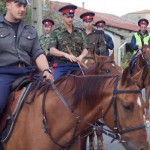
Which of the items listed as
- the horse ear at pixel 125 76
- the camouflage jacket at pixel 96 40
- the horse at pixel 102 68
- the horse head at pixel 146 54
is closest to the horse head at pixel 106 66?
the horse at pixel 102 68

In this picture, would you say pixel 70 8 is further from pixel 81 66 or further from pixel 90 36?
pixel 90 36

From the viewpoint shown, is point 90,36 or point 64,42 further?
point 90,36

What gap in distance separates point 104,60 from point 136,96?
3.78 metres

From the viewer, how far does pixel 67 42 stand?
7215 mm

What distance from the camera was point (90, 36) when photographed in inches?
366

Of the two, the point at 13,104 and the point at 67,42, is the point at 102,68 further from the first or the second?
the point at 13,104

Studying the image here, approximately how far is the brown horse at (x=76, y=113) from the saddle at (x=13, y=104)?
2.4 inches

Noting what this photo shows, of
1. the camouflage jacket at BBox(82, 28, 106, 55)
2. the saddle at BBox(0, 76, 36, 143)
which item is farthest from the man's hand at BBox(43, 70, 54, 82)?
the camouflage jacket at BBox(82, 28, 106, 55)

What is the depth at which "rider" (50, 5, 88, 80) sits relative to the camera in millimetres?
7090

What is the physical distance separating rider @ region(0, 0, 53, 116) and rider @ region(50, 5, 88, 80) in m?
1.79

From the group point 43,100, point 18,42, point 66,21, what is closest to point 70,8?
point 66,21

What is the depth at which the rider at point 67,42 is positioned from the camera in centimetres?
709

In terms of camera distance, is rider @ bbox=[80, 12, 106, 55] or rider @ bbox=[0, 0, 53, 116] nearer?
rider @ bbox=[0, 0, 53, 116]

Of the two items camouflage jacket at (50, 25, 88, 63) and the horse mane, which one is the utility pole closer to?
camouflage jacket at (50, 25, 88, 63)
